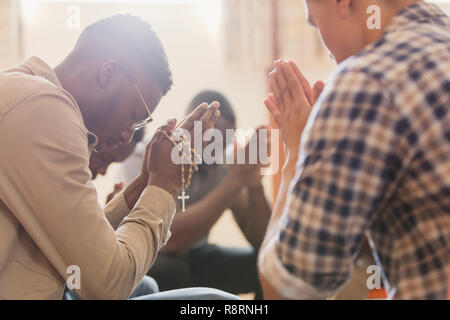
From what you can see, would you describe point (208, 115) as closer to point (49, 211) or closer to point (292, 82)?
point (292, 82)

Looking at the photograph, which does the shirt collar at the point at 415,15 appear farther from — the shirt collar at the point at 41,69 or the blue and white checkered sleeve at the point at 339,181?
the shirt collar at the point at 41,69

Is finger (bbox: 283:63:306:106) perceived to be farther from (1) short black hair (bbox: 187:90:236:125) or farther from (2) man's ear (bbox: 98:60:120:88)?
(1) short black hair (bbox: 187:90:236:125)

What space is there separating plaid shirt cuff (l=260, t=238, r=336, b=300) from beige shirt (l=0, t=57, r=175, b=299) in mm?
247

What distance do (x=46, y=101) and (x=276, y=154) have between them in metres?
1.91

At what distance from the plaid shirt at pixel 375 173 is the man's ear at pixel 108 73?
18.4 inches

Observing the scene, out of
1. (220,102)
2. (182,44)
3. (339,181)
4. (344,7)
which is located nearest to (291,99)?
(344,7)

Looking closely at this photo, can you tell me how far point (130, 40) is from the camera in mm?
947

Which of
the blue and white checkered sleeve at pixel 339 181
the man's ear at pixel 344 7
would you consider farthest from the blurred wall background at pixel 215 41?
the blue and white checkered sleeve at pixel 339 181

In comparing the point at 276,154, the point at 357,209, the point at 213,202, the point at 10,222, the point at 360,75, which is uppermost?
the point at 360,75

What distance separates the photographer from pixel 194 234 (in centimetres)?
167

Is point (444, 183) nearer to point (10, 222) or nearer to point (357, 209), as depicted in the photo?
point (357, 209)

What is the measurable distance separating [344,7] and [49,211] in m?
0.49
